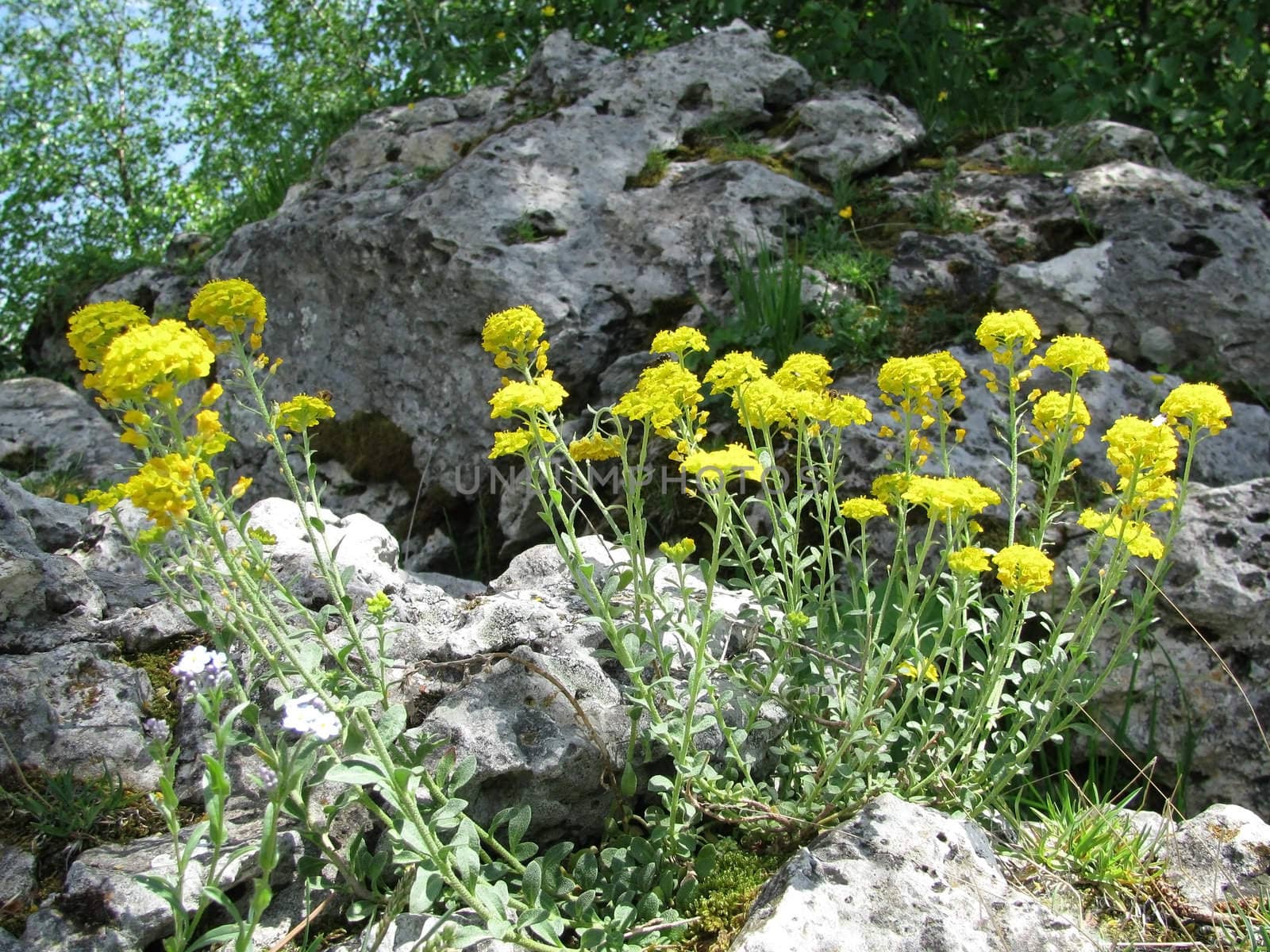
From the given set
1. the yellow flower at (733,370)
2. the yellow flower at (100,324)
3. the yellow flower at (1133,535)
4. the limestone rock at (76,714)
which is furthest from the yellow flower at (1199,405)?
the limestone rock at (76,714)

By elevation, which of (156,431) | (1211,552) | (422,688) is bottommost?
(1211,552)

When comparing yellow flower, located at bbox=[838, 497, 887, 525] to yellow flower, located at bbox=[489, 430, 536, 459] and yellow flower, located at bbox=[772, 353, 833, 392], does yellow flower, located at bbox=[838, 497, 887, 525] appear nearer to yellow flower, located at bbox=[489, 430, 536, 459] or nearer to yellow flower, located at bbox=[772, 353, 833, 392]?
yellow flower, located at bbox=[772, 353, 833, 392]

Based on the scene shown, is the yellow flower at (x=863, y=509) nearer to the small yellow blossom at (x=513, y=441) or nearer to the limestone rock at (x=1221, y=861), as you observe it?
the small yellow blossom at (x=513, y=441)

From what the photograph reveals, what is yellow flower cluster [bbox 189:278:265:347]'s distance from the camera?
6.42 feet

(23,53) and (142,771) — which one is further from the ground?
(23,53)

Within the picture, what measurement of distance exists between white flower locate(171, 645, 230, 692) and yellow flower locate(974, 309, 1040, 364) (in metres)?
1.89

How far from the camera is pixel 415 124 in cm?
561

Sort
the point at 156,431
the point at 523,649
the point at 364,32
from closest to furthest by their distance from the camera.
Answer: 1. the point at 156,431
2. the point at 523,649
3. the point at 364,32

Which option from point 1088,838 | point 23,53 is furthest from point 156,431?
point 23,53

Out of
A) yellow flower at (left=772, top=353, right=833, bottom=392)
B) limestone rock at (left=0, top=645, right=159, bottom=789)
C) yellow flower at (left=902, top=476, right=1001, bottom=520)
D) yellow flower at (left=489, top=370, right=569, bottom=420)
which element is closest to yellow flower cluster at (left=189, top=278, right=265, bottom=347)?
yellow flower at (left=489, top=370, right=569, bottom=420)

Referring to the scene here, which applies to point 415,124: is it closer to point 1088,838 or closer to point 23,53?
point 1088,838

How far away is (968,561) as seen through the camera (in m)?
1.95

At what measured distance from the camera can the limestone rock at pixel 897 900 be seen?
5.87 ft

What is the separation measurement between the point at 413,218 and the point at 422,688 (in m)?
2.69
